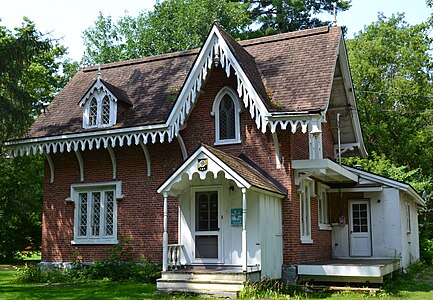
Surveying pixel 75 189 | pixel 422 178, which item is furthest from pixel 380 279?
pixel 422 178

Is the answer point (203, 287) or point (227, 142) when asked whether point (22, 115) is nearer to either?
point (227, 142)

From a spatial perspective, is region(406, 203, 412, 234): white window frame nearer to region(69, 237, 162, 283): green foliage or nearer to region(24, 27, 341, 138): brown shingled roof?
region(24, 27, 341, 138): brown shingled roof

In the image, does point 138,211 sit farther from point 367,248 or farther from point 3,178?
point 3,178

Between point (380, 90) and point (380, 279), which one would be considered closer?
point (380, 279)

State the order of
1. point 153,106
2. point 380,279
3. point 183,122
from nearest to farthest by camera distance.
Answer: point 380,279 → point 183,122 → point 153,106

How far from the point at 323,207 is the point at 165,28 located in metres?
25.5

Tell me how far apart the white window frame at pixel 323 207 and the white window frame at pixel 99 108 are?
737 centimetres

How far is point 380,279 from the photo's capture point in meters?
15.0

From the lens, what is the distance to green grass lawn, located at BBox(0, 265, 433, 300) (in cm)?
1354

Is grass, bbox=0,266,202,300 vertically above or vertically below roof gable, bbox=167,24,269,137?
below

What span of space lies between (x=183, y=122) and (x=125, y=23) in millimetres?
30099

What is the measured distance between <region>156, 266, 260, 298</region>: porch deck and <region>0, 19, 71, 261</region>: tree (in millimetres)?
7622

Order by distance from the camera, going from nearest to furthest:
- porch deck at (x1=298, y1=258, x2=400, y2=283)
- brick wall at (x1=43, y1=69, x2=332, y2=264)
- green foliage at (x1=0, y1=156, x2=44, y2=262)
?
porch deck at (x1=298, y1=258, x2=400, y2=283) < brick wall at (x1=43, y1=69, x2=332, y2=264) < green foliage at (x1=0, y1=156, x2=44, y2=262)

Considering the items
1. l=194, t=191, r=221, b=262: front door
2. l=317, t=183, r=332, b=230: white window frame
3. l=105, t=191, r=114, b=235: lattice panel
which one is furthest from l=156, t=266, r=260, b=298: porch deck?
l=317, t=183, r=332, b=230: white window frame
